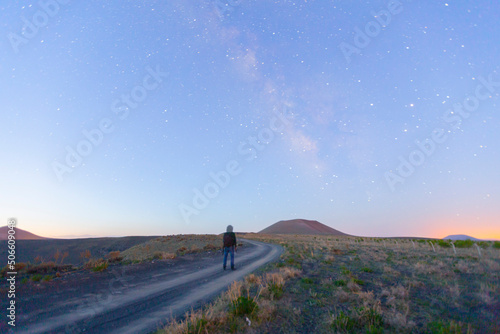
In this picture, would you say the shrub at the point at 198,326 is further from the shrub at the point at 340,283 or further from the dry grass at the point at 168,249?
the dry grass at the point at 168,249

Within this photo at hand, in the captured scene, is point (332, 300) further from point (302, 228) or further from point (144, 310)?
point (302, 228)

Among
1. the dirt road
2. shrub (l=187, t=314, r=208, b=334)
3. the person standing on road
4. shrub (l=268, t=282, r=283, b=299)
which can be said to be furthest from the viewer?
the person standing on road

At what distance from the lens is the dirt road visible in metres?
5.37

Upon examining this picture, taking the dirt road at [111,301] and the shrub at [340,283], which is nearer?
the dirt road at [111,301]

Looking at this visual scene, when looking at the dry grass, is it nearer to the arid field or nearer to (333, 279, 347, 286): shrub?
the arid field

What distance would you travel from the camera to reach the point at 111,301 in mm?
7258

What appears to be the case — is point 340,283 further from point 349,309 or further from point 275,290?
point 275,290

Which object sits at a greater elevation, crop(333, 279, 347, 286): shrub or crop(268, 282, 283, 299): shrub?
crop(268, 282, 283, 299): shrub

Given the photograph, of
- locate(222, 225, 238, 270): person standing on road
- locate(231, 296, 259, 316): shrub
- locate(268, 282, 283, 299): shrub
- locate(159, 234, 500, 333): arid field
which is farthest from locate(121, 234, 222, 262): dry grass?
locate(231, 296, 259, 316): shrub

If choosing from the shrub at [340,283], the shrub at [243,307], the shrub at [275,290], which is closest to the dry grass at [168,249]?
the shrub at [275,290]

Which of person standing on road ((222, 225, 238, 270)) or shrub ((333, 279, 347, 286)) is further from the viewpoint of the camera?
person standing on road ((222, 225, 238, 270))

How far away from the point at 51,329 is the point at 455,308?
10238 mm

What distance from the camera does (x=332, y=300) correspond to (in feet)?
24.2

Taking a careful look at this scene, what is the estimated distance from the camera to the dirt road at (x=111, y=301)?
5370mm
